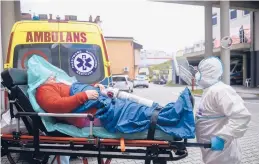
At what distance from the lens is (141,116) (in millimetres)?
2408

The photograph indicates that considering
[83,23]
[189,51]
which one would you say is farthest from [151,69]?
[83,23]

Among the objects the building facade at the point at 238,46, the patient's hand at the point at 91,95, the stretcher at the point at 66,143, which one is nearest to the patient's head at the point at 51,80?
the stretcher at the point at 66,143

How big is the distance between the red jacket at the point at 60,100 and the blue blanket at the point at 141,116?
0.08 m

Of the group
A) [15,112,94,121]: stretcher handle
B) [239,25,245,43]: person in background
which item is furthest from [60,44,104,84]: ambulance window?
[239,25,245,43]: person in background

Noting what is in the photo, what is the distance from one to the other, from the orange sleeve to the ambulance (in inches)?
66.2

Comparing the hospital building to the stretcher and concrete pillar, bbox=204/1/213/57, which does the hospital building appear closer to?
concrete pillar, bbox=204/1/213/57

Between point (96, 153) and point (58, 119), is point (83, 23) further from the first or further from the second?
point (96, 153)

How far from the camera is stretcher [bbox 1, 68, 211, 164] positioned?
2.34 m

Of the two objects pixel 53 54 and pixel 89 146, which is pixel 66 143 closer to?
pixel 89 146

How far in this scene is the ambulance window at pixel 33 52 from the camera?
4.29m

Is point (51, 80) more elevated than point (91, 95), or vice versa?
point (51, 80)

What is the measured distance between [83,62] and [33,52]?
0.82m

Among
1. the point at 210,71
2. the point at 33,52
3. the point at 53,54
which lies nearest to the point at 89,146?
the point at 210,71

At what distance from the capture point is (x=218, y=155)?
96.0 inches
